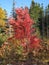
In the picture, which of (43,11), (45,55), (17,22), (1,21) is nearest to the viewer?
(45,55)

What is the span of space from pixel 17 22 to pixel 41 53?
4.00m

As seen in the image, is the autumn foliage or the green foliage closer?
the autumn foliage

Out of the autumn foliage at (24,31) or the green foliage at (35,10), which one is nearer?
the autumn foliage at (24,31)

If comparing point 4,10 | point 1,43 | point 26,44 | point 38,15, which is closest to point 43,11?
point 38,15

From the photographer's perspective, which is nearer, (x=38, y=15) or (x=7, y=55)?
(x=7, y=55)

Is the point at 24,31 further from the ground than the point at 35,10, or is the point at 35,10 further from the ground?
the point at 35,10

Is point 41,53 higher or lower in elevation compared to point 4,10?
lower

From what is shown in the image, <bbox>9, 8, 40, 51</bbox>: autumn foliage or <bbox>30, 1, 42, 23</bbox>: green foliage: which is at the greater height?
<bbox>30, 1, 42, 23</bbox>: green foliage

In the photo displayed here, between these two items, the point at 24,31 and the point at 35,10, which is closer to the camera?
the point at 24,31

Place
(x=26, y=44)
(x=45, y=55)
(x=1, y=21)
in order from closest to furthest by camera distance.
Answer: (x=45, y=55)
(x=26, y=44)
(x=1, y=21)

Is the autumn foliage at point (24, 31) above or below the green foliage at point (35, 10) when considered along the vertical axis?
below

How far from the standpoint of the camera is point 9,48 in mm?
20250

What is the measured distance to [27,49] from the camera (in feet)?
66.4

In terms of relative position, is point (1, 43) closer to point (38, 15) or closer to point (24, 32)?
point (24, 32)
